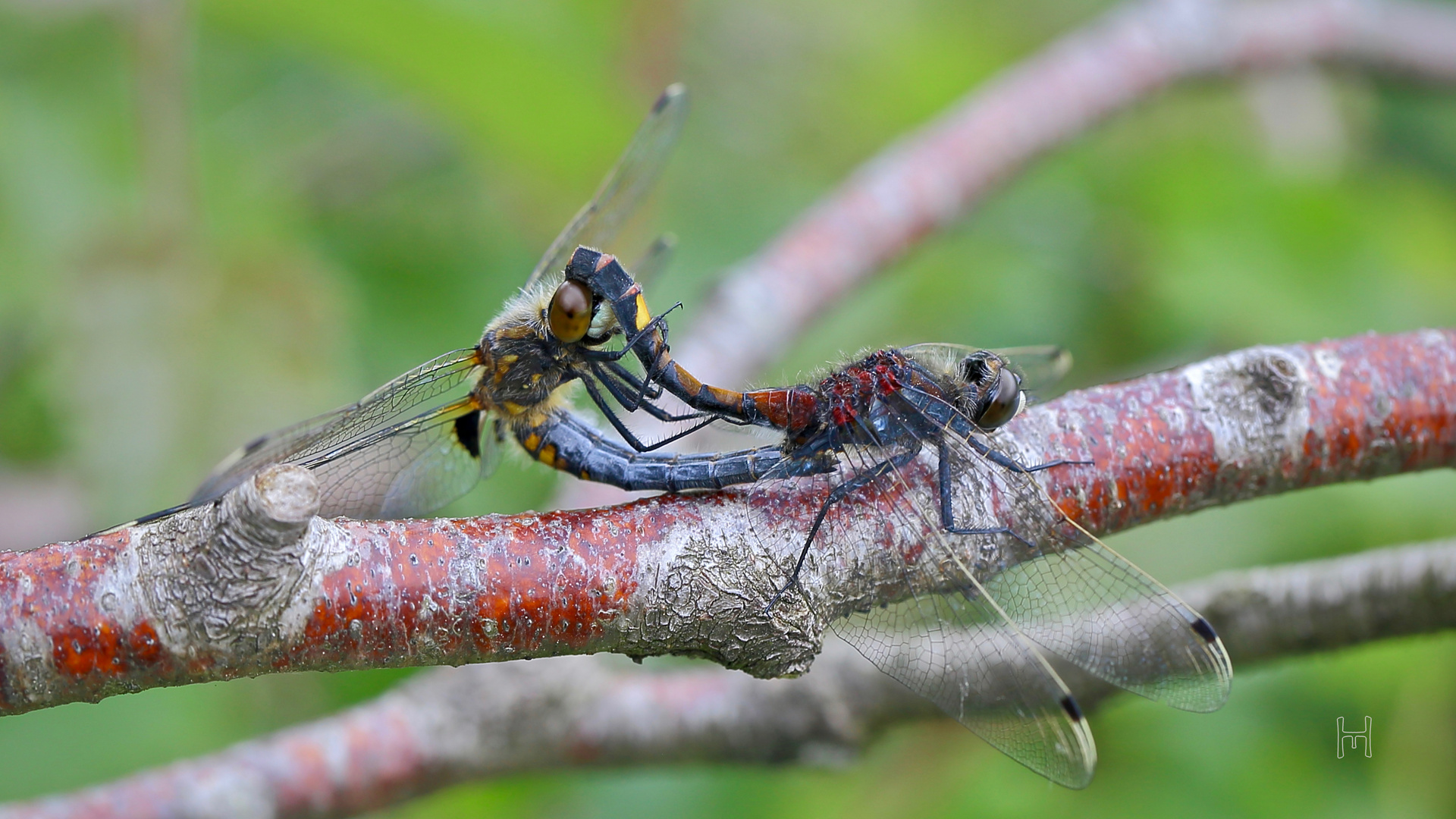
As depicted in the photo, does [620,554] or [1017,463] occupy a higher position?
[1017,463]

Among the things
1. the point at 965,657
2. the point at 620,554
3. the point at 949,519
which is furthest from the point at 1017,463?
the point at 620,554

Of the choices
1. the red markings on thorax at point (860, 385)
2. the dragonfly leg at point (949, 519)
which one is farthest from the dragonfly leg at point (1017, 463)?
the red markings on thorax at point (860, 385)

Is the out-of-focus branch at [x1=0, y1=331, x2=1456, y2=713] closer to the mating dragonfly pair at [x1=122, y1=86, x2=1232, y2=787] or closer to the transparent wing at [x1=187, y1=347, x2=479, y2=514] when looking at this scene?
the mating dragonfly pair at [x1=122, y1=86, x2=1232, y2=787]

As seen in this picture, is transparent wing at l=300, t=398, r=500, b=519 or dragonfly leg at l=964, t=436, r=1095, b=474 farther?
transparent wing at l=300, t=398, r=500, b=519

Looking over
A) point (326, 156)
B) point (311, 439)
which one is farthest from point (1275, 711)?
point (326, 156)

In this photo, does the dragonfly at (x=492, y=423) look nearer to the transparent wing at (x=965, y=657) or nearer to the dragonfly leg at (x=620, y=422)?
the dragonfly leg at (x=620, y=422)

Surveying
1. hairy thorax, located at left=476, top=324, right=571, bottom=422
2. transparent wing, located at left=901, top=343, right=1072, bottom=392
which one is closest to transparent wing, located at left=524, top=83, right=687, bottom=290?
hairy thorax, located at left=476, top=324, right=571, bottom=422

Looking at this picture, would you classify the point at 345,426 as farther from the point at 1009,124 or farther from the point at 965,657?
the point at 1009,124
